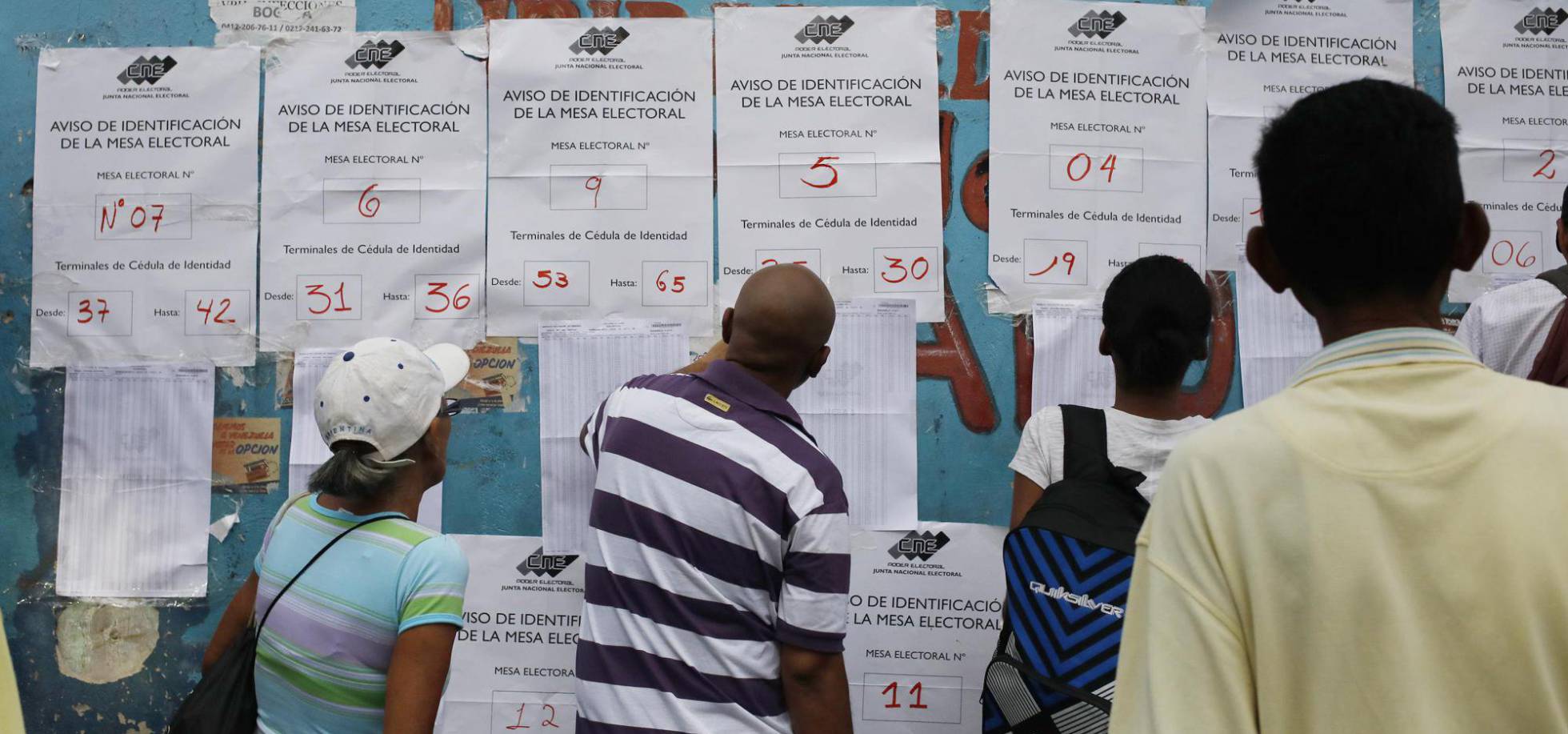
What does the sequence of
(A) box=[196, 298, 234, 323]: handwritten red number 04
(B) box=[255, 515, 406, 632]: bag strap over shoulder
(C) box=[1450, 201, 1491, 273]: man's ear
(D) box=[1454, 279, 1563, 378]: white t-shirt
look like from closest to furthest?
(C) box=[1450, 201, 1491, 273]: man's ear, (B) box=[255, 515, 406, 632]: bag strap over shoulder, (D) box=[1454, 279, 1563, 378]: white t-shirt, (A) box=[196, 298, 234, 323]: handwritten red number 04

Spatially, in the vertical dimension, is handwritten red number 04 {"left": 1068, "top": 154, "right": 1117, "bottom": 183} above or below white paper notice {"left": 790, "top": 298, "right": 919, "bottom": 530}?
above

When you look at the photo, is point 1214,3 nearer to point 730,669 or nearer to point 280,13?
point 730,669

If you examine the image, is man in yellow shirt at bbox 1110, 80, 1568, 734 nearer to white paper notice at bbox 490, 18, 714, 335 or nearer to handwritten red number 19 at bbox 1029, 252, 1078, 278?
handwritten red number 19 at bbox 1029, 252, 1078, 278

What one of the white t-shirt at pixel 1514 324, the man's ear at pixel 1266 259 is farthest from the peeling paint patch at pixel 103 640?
the white t-shirt at pixel 1514 324

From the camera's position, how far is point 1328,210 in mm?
1114

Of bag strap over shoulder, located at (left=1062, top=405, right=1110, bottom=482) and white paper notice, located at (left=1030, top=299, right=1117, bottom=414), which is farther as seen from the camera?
white paper notice, located at (left=1030, top=299, right=1117, bottom=414)

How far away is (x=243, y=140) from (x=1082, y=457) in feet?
7.51

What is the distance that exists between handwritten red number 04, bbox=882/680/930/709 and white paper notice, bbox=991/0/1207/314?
0.99 m

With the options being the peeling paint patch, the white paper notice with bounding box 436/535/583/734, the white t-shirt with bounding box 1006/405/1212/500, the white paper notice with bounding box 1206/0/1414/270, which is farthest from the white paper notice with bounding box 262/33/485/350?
the white paper notice with bounding box 1206/0/1414/270

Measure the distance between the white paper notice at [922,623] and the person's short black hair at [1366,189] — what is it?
1.89m

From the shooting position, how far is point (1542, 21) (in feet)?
10.0

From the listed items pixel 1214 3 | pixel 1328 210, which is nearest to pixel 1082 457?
pixel 1328 210

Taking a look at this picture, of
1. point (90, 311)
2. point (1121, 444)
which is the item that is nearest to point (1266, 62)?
point (1121, 444)

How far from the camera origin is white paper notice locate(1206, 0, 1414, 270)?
3016mm
